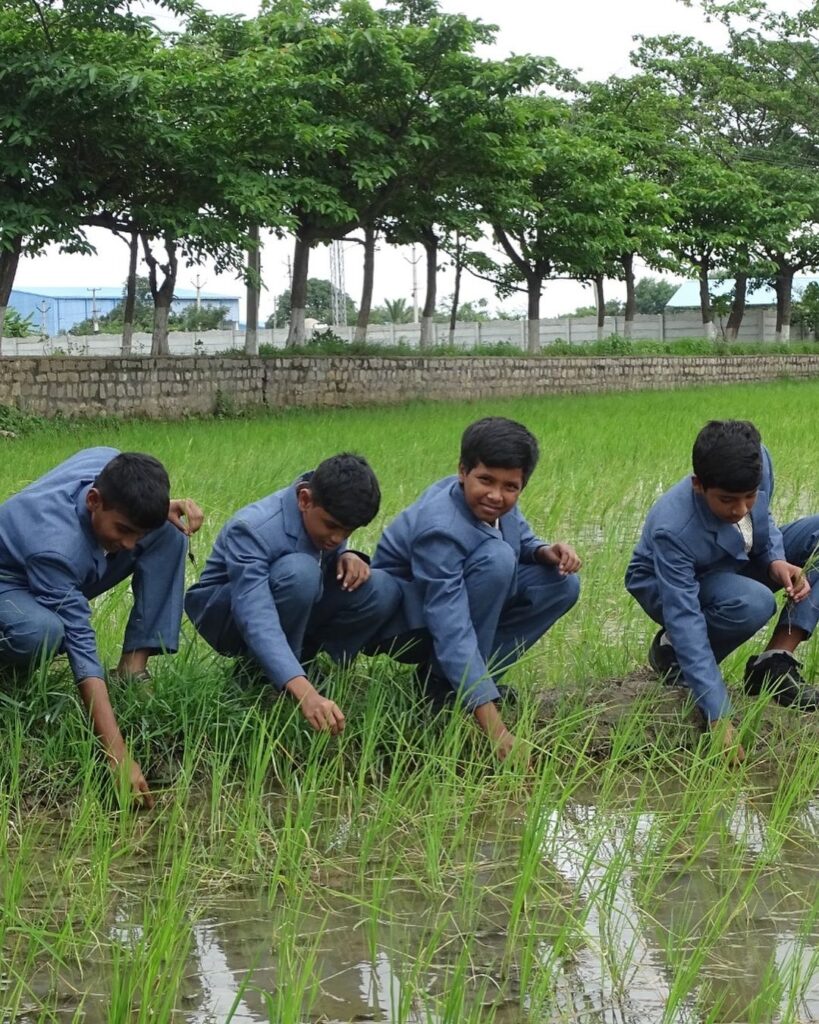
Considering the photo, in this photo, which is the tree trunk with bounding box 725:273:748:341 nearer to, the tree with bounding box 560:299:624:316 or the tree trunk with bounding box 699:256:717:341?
the tree trunk with bounding box 699:256:717:341

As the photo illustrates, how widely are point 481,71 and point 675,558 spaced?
12590mm

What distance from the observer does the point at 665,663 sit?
3.35m

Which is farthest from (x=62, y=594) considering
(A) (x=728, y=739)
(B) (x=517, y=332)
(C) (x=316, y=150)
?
(B) (x=517, y=332)

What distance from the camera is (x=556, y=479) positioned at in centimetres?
685

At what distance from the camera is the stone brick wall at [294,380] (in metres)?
11.9

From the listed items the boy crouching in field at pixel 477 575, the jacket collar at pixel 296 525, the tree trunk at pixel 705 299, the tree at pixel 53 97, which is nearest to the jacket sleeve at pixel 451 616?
the boy crouching in field at pixel 477 575

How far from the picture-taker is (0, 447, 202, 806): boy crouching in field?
2729 millimetres

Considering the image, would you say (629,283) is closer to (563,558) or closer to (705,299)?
(705,299)

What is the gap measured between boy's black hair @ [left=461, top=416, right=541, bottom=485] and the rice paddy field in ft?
1.81

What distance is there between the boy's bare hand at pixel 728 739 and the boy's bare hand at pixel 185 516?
1.24 meters

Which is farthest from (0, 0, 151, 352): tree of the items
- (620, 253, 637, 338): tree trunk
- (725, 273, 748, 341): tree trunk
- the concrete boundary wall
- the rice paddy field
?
(725, 273, 748, 341): tree trunk

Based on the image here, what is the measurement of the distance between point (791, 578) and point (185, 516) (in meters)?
1.48

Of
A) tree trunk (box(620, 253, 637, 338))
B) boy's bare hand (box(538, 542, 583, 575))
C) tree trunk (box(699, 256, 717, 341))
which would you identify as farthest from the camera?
tree trunk (box(699, 256, 717, 341))

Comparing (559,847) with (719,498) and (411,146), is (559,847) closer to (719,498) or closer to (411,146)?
(719,498)
